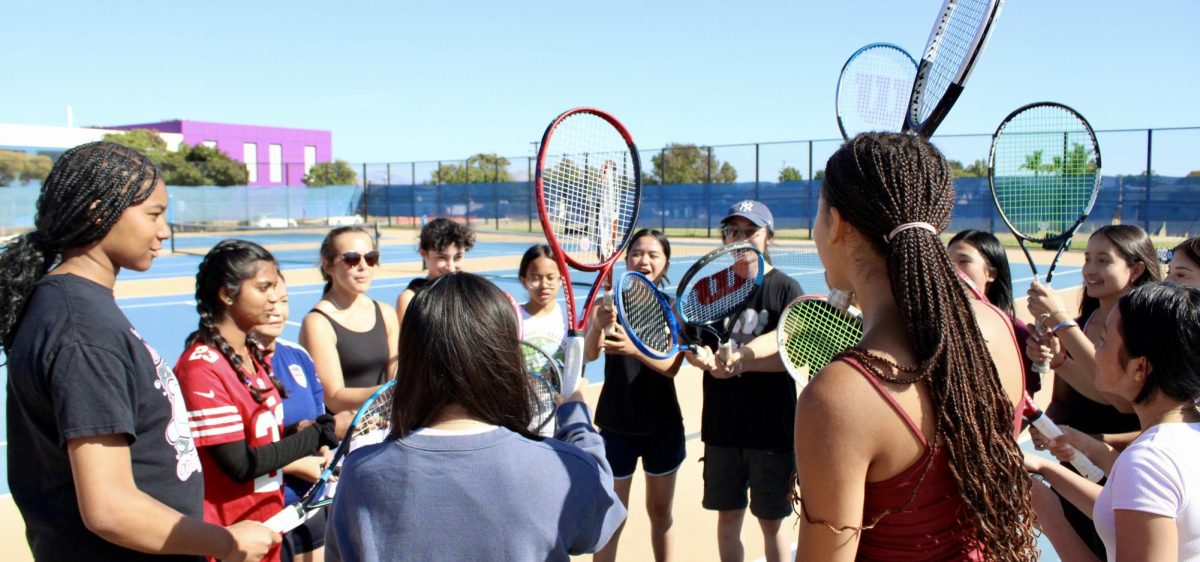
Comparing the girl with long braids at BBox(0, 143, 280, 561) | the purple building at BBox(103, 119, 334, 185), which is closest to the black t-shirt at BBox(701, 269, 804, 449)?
the girl with long braids at BBox(0, 143, 280, 561)

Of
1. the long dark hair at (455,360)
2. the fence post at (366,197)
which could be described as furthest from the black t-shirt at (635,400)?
the fence post at (366,197)

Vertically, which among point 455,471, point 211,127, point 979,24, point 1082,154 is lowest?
point 455,471

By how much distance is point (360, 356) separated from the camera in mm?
3939

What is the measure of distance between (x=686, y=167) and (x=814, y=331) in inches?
1036

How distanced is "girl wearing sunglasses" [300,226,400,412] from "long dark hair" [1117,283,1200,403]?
9.16 ft

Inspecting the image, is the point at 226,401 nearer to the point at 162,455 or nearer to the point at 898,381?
the point at 162,455

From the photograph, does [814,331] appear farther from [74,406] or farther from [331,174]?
[331,174]

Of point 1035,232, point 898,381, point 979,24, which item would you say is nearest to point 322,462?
point 898,381

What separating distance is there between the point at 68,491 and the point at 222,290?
1133mm

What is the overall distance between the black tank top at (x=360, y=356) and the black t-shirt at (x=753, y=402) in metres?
1.51

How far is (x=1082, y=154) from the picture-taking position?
4496 millimetres

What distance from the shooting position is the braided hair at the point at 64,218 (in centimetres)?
199

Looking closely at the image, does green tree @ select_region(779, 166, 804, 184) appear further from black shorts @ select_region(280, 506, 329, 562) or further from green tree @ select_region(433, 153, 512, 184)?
black shorts @ select_region(280, 506, 329, 562)

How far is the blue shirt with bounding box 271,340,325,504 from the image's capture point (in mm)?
3125
